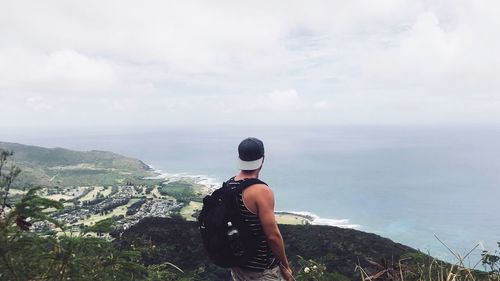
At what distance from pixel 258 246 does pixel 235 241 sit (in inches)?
10.7

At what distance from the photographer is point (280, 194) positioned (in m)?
163

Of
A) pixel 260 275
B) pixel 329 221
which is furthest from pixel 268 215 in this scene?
pixel 329 221

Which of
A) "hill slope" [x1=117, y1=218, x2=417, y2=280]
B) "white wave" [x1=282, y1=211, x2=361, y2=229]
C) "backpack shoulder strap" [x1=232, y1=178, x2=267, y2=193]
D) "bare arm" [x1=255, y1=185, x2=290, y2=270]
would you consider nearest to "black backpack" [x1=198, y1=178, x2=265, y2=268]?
"backpack shoulder strap" [x1=232, y1=178, x2=267, y2=193]

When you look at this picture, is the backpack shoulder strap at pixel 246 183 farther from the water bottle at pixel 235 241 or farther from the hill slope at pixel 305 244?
the hill slope at pixel 305 244

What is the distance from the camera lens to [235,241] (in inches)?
171

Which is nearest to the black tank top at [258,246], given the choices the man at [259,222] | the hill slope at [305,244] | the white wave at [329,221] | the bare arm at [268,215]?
the man at [259,222]

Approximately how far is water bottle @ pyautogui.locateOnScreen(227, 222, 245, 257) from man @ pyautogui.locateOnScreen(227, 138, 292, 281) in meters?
0.16

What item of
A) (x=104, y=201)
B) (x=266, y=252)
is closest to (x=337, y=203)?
(x=104, y=201)

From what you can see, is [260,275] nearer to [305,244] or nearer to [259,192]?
[259,192]

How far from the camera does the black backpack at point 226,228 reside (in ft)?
14.1

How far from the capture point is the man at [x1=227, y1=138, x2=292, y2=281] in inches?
166

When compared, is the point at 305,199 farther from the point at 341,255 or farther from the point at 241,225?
the point at 241,225

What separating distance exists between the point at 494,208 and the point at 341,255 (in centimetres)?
12558

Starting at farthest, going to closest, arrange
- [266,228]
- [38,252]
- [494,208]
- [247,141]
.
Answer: [494,208], [247,141], [266,228], [38,252]
